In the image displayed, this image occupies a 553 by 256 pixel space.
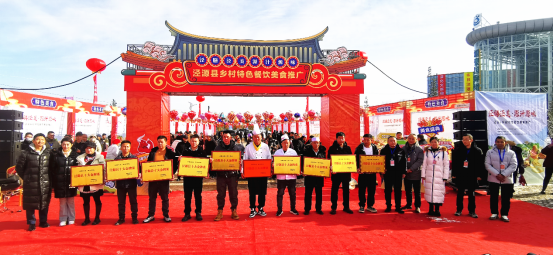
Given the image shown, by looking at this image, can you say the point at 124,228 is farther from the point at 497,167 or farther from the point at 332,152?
the point at 497,167

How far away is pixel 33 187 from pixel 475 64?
43457mm

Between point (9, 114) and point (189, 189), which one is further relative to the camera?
point (9, 114)

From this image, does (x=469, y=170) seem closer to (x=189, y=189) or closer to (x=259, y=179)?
(x=259, y=179)

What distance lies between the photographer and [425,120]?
10633 mm

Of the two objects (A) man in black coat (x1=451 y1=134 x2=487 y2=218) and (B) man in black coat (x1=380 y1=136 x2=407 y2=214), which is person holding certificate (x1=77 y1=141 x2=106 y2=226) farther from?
(A) man in black coat (x1=451 y1=134 x2=487 y2=218)

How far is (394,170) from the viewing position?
5891 mm

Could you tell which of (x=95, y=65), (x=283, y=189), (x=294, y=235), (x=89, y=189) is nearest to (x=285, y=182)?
(x=283, y=189)

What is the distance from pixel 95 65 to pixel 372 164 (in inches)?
330

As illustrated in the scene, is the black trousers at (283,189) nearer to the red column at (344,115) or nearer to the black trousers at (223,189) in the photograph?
the black trousers at (223,189)

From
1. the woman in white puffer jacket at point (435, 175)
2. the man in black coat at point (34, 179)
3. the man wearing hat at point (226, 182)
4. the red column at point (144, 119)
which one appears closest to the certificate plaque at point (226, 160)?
the man wearing hat at point (226, 182)

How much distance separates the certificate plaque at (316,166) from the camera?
557 centimetres

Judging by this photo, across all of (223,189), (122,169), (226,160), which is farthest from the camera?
(223,189)

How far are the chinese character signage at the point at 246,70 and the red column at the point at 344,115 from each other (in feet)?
3.69

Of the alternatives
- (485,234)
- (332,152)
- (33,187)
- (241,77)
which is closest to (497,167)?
(485,234)
